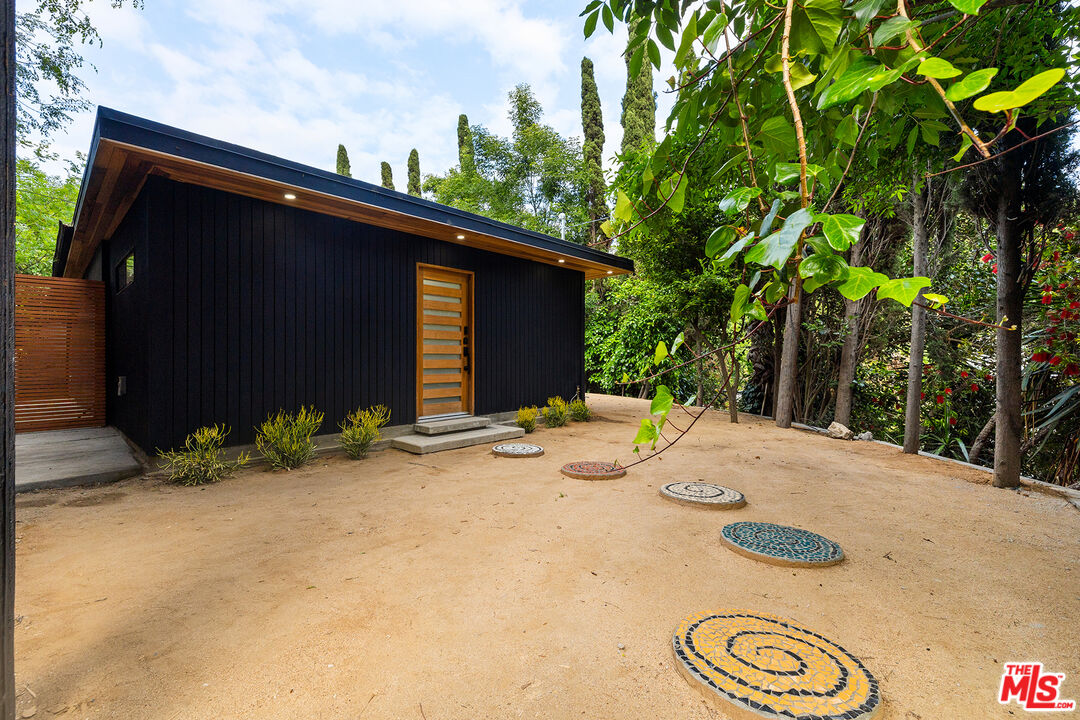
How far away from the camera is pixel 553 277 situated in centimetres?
731

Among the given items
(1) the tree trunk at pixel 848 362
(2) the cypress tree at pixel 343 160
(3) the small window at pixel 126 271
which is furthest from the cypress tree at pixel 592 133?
(2) the cypress tree at pixel 343 160

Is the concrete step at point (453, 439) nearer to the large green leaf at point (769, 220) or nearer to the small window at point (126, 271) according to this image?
the small window at point (126, 271)

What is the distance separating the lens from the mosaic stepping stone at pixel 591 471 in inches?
147

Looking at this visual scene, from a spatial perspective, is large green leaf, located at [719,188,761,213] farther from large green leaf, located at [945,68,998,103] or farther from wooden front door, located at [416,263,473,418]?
wooden front door, located at [416,263,473,418]

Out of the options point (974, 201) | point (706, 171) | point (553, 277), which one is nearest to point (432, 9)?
point (553, 277)

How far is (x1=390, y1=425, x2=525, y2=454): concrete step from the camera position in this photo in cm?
480

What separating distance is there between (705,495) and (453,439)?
9.47 ft

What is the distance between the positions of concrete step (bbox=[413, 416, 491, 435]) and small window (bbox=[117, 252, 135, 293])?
127 inches

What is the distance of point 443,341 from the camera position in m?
5.83

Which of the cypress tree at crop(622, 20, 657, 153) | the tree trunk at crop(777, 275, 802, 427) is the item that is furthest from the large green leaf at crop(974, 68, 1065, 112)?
the cypress tree at crop(622, 20, 657, 153)

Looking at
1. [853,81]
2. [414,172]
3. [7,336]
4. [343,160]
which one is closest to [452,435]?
[7,336]

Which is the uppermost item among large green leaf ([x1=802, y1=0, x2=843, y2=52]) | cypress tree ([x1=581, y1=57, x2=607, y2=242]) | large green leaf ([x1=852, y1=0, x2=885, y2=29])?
cypress tree ([x1=581, y1=57, x2=607, y2=242])

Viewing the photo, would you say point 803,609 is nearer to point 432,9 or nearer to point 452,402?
point 452,402

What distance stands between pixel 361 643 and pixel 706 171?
8.62 feet
